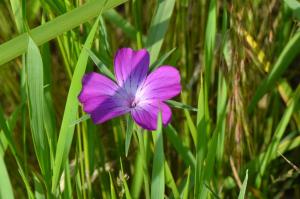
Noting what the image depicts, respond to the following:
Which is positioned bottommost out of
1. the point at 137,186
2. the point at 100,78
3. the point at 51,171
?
the point at 137,186

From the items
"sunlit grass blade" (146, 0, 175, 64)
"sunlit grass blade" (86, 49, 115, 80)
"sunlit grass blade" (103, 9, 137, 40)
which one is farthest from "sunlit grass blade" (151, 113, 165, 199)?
"sunlit grass blade" (103, 9, 137, 40)

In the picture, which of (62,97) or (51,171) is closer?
(51,171)

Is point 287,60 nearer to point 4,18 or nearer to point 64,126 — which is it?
point 64,126

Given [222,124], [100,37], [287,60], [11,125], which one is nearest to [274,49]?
[287,60]

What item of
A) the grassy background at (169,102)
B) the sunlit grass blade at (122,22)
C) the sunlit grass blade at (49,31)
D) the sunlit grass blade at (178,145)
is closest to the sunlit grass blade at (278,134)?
the grassy background at (169,102)

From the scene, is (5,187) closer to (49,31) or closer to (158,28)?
(49,31)

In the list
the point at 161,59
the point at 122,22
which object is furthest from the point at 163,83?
the point at 122,22
